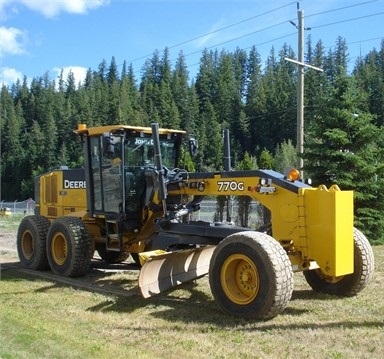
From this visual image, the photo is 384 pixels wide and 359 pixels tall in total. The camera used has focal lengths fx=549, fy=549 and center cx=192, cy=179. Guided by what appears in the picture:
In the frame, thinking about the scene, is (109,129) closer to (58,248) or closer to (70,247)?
(70,247)

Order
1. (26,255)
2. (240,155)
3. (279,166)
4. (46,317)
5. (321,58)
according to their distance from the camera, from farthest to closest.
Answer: (321,58)
(240,155)
(279,166)
(26,255)
(46,317)

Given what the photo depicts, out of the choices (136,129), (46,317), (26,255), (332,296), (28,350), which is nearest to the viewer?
(28,350)

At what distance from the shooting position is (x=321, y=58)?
116 metres

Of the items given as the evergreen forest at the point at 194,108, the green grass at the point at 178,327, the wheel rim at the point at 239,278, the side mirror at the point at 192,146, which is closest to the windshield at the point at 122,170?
the side mirror at the point at 192,146

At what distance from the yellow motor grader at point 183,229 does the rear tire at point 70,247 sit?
0.06 ft

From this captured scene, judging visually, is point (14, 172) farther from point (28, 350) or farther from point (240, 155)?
point (28, 350)

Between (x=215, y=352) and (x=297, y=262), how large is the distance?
7.14ft

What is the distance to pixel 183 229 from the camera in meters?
8.60

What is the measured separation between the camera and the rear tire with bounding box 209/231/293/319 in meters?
6.50

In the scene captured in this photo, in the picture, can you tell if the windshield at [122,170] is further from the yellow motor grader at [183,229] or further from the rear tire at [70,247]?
the rear tire at [70,247]

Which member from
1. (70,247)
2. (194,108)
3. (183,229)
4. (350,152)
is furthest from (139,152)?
(194,108)

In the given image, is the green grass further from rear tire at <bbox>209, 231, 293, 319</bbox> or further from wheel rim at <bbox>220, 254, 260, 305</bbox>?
wheel rim at <bbox>220, 254, 260, 305</bbox>

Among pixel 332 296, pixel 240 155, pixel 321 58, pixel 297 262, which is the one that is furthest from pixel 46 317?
pixel 321 58

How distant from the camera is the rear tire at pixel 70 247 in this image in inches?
384
